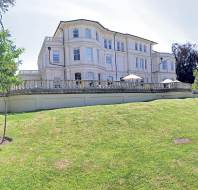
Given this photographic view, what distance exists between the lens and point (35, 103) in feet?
A: 92.0

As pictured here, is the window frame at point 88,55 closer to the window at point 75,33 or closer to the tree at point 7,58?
the window at point 75,33

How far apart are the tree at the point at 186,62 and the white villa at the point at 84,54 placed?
19.7 meters

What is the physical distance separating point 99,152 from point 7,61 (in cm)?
608

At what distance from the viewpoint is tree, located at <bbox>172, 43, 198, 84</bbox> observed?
78125 millimetres

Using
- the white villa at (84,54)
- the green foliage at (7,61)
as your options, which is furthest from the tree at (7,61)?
the white villa at (84,54)

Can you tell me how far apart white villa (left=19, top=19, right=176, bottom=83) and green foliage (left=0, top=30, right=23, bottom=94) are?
90.3 ft

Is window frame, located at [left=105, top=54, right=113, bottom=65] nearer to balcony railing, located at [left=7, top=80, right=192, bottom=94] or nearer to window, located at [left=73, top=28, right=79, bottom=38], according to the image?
window, located at [left=73, top=28, right=79, bottom=38]

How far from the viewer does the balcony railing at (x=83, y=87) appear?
2831cm

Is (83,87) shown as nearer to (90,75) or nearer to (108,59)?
(90,75)

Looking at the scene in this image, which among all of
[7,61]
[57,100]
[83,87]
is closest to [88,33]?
[83,87]

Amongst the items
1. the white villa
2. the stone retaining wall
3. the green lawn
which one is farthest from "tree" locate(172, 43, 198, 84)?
the green lawn

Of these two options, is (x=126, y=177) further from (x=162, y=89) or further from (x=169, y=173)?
(x=162, y=89)

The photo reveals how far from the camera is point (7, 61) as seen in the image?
1744 centimetres

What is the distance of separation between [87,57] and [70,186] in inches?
1531
